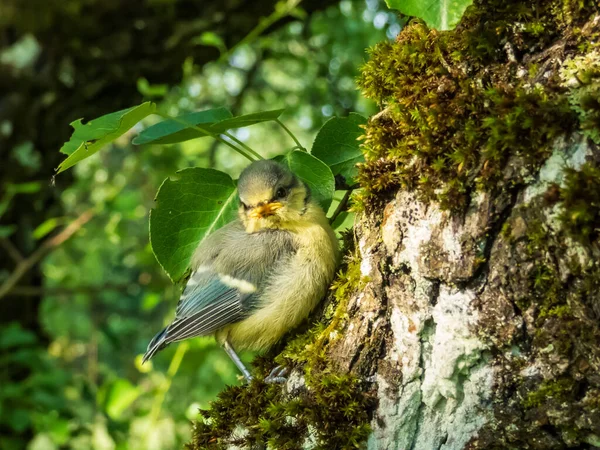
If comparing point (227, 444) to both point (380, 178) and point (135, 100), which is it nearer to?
point (380, 178)

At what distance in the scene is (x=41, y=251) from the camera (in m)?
4.58

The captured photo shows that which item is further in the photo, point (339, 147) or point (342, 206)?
point (342, 206)

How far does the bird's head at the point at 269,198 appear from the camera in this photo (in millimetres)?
2271

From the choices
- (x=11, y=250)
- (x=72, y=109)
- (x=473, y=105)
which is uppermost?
(x=473, y=105)

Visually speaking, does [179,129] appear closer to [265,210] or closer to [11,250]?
[265,210]

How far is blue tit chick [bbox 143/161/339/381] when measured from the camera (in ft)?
6.40

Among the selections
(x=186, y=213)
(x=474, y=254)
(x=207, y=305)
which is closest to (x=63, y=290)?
(x=207, y=305)

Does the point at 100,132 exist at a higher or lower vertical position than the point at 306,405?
higher

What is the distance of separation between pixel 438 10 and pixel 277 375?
3.30 feet

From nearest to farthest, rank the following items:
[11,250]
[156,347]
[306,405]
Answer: [306,405] → [156,347] → [11,250]

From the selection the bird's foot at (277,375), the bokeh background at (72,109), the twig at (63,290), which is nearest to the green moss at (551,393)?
the bird's foot at (277,375)

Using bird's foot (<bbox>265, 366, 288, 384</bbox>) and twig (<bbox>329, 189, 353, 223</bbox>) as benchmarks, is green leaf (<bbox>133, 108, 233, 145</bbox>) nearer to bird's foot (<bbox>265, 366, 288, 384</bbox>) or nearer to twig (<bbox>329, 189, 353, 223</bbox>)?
twig (<bbox>329, 189, 353, 223</bbox>)

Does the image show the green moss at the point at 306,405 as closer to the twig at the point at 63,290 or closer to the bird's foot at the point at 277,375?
the bird's foot at the point at 277,375

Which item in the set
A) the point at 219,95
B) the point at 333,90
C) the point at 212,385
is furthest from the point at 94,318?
the point at 333,90
